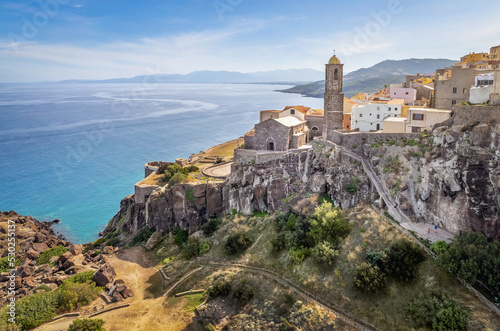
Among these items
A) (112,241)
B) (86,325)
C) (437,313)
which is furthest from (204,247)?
(437,313)

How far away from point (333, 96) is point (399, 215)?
57.8 feet

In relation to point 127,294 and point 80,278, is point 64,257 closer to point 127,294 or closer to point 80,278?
point 80,278

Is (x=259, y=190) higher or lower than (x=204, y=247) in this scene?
higher

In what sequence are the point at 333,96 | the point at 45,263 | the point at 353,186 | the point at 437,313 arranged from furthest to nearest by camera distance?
the point at 333,96 < the point at 45,263 < the point at 353,186 < the point at 437,313

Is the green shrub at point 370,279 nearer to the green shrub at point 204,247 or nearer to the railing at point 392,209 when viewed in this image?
the railing at point 392,209

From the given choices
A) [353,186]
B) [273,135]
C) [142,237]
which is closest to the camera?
[353,186]

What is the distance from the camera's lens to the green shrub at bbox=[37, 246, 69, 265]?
4210 cm

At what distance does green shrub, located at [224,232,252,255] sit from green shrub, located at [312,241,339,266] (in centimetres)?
820

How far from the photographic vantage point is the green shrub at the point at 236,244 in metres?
35.3

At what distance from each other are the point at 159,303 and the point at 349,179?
69.2 feet

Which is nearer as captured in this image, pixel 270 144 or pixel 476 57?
pixel 270 144

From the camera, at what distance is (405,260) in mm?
25141

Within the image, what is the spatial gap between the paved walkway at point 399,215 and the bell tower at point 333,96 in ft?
24.3

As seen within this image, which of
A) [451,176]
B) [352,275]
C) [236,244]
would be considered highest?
[451,176]
